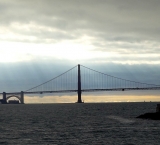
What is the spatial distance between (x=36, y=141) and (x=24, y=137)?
3.70 metres

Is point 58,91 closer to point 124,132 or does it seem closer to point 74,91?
point 74,91

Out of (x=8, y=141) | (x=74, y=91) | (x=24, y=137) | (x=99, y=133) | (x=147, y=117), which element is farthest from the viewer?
(x=74, y=91)

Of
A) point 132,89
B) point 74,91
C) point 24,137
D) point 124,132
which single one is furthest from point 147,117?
point 74,91

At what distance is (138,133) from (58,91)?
12744cm

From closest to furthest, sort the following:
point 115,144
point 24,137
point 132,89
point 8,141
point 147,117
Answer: point 115,144 → point 8,141 → point 24,137 → point 147,117 → point 132,89

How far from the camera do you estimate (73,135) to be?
1716 inches

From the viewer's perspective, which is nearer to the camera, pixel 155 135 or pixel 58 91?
pixel 155 135

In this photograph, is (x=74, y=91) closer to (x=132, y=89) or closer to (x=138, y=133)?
(x=132, y=89)

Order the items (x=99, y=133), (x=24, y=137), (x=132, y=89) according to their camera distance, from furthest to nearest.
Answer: (x=132, y=89) < (x=99, y=133) < (x=24, y=137)

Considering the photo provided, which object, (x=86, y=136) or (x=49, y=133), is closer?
(x=86, y=136)

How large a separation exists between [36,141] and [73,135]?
592 cm

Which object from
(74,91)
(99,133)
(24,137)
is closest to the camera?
(24,137)

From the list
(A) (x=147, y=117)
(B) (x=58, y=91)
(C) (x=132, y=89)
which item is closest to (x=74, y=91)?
(B) (x=58, y=91)

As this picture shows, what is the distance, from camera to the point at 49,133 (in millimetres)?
45781
